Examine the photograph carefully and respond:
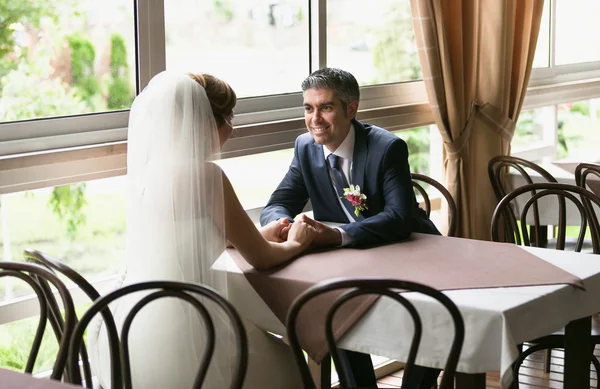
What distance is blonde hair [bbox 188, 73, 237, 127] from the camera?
102 inches

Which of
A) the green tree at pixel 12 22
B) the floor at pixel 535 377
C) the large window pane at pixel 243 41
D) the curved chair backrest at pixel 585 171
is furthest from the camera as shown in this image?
the curved chair backrest at pixel 585 171

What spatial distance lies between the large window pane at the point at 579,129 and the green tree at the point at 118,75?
3.51 m

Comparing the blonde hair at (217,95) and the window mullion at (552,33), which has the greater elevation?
the window mullion at (552,33)

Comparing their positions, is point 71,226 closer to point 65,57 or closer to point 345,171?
point 65,57

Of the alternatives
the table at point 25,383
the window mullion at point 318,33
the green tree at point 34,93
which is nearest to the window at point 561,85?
the window mullion at point 318,33

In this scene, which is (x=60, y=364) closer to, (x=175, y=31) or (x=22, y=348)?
(x=22, y=348)

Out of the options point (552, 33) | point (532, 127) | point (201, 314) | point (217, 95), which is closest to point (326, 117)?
point (217, 95)

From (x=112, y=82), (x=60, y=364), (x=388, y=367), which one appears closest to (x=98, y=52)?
(x=112, y=82)

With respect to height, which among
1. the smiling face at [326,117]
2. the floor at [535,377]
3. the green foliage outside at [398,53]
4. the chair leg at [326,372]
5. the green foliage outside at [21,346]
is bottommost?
the floor at [535,377]

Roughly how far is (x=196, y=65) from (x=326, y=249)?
0.96 m

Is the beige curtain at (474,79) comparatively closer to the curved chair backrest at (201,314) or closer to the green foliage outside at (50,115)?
the green foliage outside at (50,115)

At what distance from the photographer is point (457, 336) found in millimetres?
2027

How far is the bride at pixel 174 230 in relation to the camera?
2.45 meters

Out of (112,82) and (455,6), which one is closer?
(112,82)
